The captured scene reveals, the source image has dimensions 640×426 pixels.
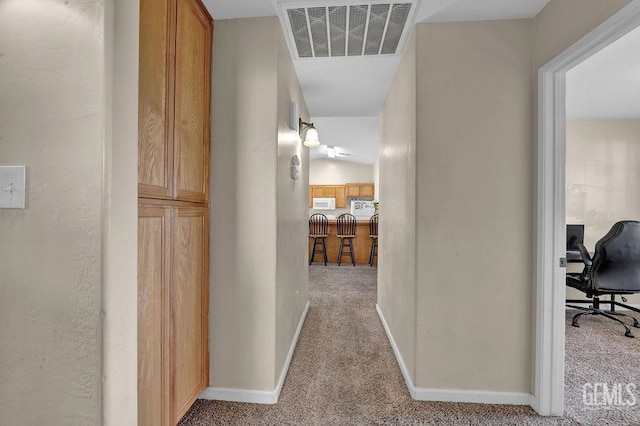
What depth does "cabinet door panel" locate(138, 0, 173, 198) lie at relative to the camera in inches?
44.1

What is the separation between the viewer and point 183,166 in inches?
55.2

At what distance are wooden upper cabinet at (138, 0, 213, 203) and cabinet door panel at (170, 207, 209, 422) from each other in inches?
6.1

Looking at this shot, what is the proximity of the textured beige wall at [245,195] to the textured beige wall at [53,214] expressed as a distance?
89cm

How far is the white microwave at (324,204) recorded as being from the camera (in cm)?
809

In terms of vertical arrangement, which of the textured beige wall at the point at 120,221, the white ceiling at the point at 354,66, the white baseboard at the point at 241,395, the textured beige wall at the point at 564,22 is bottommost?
the white baseboard at the point at 241,395

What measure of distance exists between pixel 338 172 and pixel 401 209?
6540 millimetres

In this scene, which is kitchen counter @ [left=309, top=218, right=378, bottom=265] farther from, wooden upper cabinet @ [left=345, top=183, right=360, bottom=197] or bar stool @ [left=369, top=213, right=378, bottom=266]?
wooden upper cabinet @ [left=345, top=183, right=360, bottom=197]

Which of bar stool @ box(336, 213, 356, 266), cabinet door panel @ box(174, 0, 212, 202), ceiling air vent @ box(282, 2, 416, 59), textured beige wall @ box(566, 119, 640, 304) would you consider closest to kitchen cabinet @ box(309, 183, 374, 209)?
bar stool @ box(336, 213, 356, 266)

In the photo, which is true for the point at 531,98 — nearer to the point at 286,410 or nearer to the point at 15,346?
the point at 286,410

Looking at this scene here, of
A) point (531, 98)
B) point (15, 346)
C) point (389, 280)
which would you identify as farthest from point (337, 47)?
point (15, 346)

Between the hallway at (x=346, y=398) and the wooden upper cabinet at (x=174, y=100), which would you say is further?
the hallway at (x=346, y=398)

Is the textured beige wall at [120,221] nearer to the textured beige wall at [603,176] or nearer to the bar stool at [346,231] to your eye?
the textured beige wall at [603,176]

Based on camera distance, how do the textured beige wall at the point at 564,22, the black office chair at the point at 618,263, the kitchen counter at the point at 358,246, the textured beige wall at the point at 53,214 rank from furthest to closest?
the kitchen counter at the point at 358,246 → the black office chair at the point at 618,263 → the textured beige wall at the point at 564,22 → the textured beige wall at the point at 53,214

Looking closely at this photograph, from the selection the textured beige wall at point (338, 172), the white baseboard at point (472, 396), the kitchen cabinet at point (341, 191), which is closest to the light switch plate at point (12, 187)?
the white baseboard at point (472, 396)
